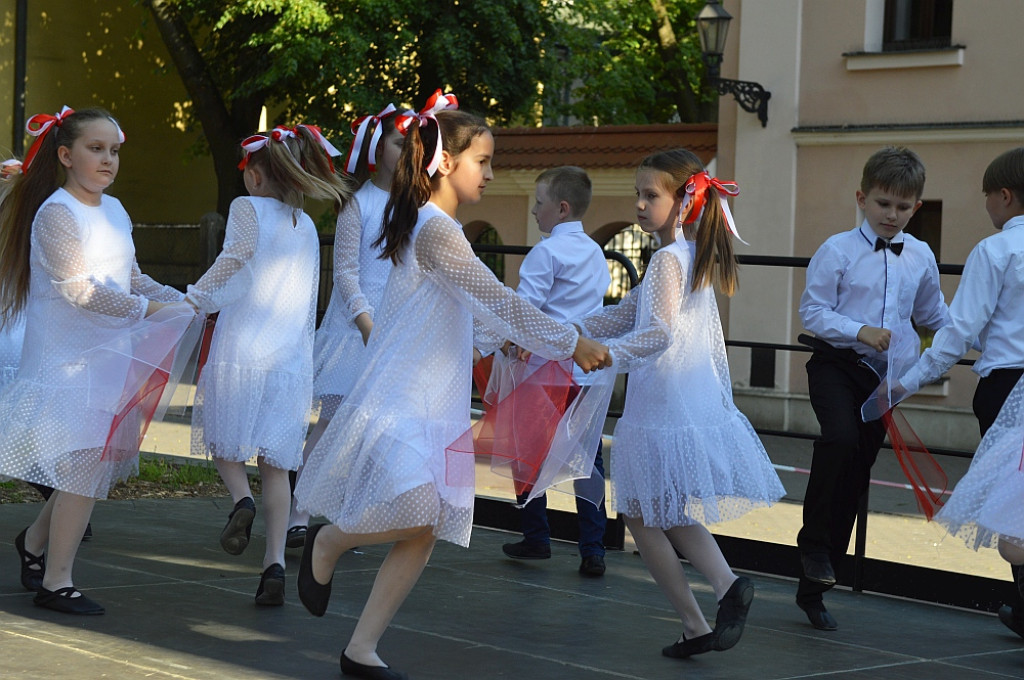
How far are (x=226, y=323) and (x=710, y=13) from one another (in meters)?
12.1

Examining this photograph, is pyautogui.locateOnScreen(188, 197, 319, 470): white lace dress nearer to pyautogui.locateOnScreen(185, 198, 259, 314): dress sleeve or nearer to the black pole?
pyautogui.locateOnScreen(185, 198, 259, 314): dress sleeve

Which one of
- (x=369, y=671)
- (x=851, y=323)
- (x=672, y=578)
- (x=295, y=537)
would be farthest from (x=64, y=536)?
(x=851, y=323)

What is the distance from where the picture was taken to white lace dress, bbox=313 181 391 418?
631 cm

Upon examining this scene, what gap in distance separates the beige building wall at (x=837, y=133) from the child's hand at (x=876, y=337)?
10410 millimetres

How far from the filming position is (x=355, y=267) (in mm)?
6328

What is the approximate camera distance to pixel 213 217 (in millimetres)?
16578

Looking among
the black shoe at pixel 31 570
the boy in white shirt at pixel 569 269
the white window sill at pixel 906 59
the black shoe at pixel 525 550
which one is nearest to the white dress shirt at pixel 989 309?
the boy in white shirt at pixel 569 269

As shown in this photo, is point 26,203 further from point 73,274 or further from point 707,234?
point 707,234

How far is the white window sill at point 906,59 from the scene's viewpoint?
634 inches

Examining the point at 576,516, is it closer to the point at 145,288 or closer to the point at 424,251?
the point at 145,288

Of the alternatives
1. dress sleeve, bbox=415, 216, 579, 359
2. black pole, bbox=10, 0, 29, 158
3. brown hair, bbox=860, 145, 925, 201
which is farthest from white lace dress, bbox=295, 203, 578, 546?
black pole, bbox=10, 0, 29, 158

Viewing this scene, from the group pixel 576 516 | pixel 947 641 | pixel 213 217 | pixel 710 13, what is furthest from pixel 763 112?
pixel 947 641

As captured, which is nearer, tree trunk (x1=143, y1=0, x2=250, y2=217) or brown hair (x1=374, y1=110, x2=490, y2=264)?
brown hair (x1=374, y1=110, x2=490, y2=264)

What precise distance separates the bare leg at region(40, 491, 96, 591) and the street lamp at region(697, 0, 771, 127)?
41.5 ft
